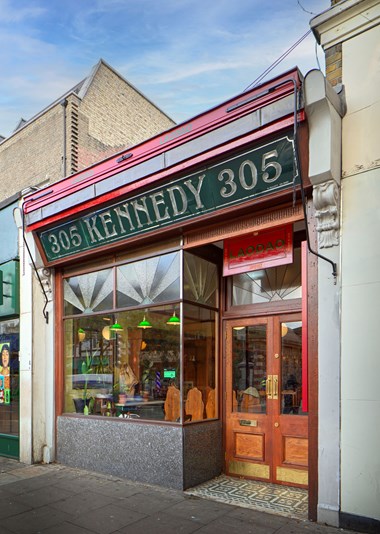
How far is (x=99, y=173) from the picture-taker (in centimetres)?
774

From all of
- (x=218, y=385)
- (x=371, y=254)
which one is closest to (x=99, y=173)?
(x=218, y=385)

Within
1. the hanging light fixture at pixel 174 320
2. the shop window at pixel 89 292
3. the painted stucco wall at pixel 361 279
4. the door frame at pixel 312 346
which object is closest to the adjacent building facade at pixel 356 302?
the painted stucco wall at pixel 361 279

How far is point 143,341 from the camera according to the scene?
26.3ft

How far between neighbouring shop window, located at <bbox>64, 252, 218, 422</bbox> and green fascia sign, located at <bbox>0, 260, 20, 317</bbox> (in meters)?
1.16

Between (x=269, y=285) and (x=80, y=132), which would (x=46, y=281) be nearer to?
(x=269, y=285)

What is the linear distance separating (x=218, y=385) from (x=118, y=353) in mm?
1979

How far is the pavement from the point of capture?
5.21 metres

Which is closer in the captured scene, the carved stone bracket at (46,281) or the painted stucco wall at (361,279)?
the painted stucco wall at (361,279)

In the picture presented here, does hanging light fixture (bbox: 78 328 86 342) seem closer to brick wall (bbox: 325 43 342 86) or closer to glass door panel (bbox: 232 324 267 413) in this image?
glass door panel (bbox: 232 324 267 413)

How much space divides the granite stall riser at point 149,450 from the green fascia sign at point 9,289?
9.19ft

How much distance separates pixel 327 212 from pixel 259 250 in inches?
60.1

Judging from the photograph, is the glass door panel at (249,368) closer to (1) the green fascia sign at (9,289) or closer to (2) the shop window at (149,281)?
(2) the shop window at (149,281)

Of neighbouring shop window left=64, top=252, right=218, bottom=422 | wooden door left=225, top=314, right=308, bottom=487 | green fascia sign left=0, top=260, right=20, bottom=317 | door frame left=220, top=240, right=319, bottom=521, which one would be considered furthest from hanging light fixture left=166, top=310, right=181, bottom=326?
green fascia sign left=0, top=260, right=20, bottom=317

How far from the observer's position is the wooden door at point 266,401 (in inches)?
261
